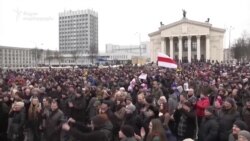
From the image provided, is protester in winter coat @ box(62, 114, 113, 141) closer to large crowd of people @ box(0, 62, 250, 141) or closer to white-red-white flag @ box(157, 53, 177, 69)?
large crowd of people @ box(0, 62, 250, 141)

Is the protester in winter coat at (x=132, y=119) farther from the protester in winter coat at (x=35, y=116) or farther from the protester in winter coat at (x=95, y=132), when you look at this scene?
the protester in winter coat at (x=35, y=116)

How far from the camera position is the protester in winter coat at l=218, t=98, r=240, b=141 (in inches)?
298

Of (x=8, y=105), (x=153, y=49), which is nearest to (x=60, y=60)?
(x=153, y=49)

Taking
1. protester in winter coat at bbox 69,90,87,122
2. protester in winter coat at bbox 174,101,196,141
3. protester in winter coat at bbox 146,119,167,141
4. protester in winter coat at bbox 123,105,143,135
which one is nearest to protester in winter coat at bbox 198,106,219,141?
protester in winter coat at bbox 174,101,196,141

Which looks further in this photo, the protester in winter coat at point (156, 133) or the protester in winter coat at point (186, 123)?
the protester in winter coat at point (186, 123)

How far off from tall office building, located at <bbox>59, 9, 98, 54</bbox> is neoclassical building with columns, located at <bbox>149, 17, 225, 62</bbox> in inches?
3359

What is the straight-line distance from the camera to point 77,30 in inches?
6781

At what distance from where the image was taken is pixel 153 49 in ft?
283

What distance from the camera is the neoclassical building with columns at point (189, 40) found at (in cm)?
8069

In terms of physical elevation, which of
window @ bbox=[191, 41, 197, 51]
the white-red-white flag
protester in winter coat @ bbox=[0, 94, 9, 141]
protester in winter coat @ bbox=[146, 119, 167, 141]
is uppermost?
window @ bbox=[191, 41, 197, 51]

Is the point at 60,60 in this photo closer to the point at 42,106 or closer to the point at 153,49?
the point at 153,49

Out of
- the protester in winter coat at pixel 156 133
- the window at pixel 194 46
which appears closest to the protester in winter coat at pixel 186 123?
the protester in winter coat at pixel 156 133

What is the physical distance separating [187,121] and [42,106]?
390 centimetres

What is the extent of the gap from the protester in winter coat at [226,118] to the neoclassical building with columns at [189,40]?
7352 cm
